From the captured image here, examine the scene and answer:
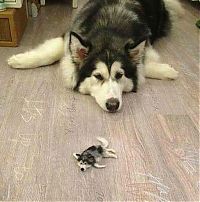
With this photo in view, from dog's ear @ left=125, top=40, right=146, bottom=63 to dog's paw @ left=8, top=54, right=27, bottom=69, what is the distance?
32.8 inches

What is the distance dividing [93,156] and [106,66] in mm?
625

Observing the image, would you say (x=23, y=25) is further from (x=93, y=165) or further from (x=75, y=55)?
(x=93, y=165)

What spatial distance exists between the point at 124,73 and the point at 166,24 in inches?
56.2

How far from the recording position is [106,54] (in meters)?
1.99

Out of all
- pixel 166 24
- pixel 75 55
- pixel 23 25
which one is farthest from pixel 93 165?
pixel 166 24

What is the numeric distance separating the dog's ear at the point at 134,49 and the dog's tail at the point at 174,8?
61.0 inches

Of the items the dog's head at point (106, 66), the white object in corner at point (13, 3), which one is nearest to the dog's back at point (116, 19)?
the dog's head at point (106, 66)

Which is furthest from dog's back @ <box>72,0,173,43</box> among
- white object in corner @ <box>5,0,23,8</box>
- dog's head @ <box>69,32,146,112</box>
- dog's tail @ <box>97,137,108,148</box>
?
dog's tail @ <box>97,137,108,148</box>

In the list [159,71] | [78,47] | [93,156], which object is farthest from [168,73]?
[93,156]

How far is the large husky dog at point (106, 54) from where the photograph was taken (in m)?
1.98

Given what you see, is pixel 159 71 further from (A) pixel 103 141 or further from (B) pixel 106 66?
(A) pixel 103 141

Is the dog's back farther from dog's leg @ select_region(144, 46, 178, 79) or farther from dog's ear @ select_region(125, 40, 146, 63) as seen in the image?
dog's leg @ select_region(144, 46, 178, 79)

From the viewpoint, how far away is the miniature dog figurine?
158 centimetres

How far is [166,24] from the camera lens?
3.20 meters
